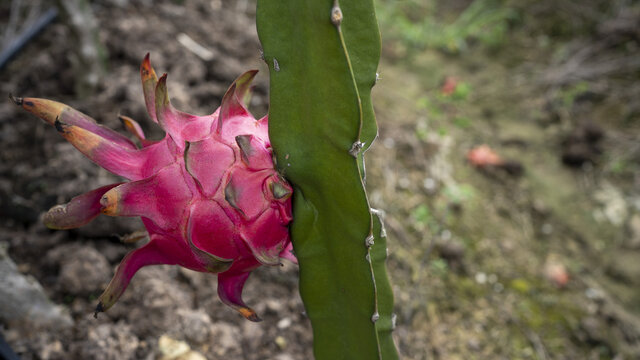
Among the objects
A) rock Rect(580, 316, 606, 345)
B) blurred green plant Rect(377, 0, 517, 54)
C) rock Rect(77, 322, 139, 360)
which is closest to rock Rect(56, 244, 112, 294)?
rock Rect(77, 322, 139, 360)

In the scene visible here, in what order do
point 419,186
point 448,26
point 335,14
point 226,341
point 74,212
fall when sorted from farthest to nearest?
point 448,26 < point 419,186 < point 226,341 < point 74,212 < point 335,14

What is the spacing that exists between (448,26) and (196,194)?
2896 mm

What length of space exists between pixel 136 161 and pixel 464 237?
1.42m

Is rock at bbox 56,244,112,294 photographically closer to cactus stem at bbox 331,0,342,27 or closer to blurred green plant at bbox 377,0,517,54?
cactus stem at bbox 331,0,342,27

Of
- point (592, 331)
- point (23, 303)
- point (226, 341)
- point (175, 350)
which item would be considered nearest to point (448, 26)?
point (592, 331)

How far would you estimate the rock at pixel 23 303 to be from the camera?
39.7 inches

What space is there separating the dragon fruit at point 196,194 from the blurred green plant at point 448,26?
2.44 m

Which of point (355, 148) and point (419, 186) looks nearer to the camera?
point (355, 148)

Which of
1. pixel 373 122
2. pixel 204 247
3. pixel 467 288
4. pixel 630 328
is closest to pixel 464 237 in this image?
pixel 467 288

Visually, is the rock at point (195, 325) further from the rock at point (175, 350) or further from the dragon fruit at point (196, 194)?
the dragon fruit at point (196, 194)

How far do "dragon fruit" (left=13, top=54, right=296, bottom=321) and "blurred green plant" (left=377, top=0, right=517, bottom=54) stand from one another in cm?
244

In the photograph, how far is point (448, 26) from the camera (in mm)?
3139

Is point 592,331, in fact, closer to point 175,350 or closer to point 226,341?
point 226,341

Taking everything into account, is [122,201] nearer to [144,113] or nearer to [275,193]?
[275,193]
